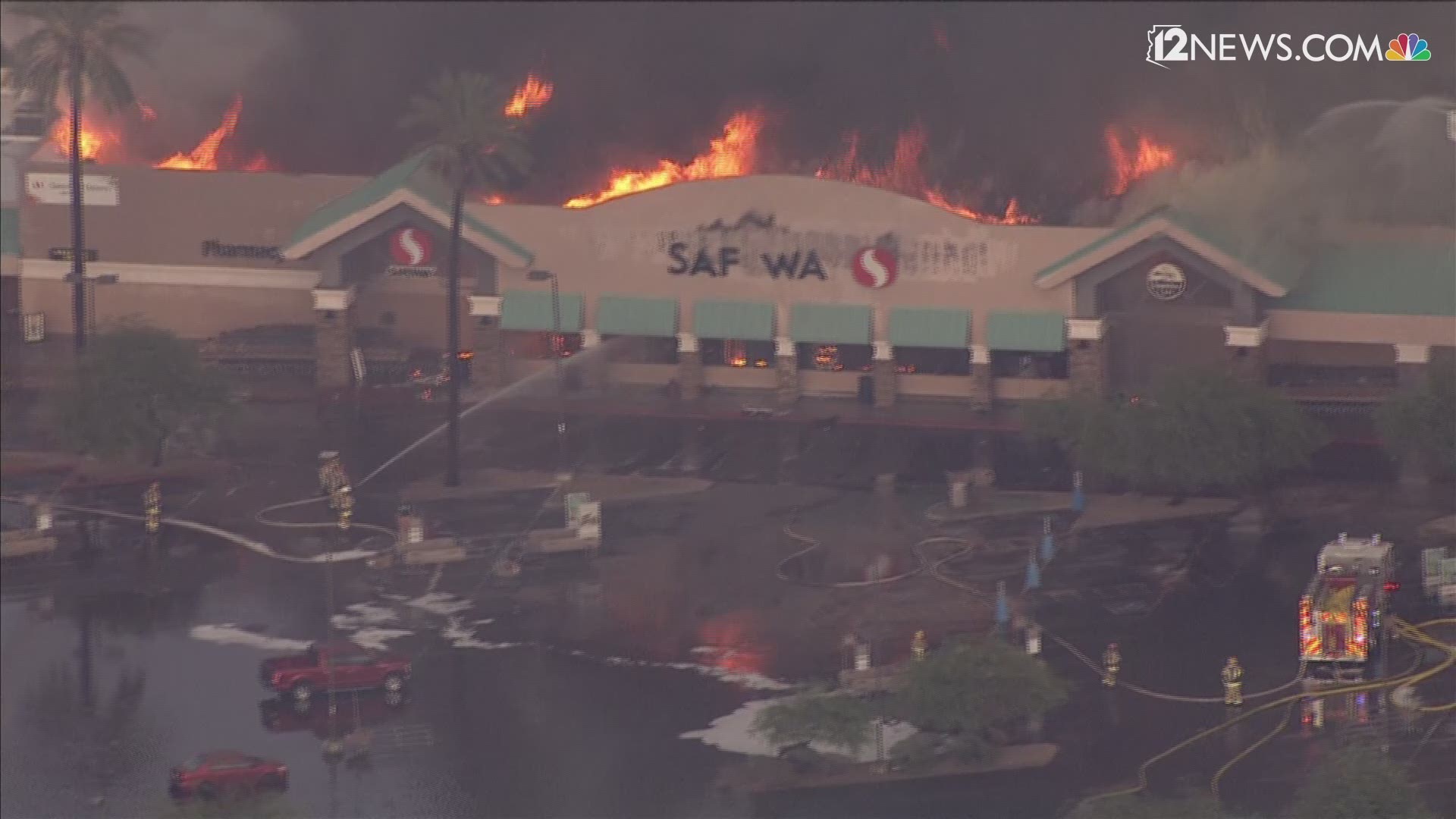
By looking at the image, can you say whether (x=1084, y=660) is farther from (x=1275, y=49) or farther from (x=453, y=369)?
(x=1275, y=49)

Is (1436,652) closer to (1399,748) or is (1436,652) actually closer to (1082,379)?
(1399,748)

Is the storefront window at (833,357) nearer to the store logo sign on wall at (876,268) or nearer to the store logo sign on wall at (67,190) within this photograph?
the store logo sign on wall at (876,268)

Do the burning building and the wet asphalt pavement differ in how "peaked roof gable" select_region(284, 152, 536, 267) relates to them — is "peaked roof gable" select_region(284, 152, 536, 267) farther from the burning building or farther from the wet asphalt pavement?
the wet asphalt pavement

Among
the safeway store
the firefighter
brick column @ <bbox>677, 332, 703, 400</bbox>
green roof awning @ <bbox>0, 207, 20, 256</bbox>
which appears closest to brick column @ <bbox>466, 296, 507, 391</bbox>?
Result: the safeway store

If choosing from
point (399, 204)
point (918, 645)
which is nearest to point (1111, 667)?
point (918, 645)

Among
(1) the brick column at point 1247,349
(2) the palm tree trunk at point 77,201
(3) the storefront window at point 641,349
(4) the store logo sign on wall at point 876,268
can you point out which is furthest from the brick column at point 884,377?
(2) the palm tree trunk at point 77,201
